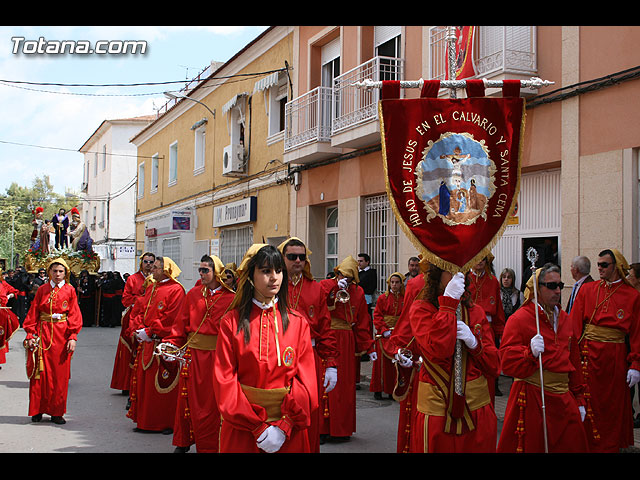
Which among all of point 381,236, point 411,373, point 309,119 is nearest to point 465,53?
point 381,236

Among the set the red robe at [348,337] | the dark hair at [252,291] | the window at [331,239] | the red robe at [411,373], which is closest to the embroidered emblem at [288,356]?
the dark hair at [252,291]

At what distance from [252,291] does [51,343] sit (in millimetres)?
5489

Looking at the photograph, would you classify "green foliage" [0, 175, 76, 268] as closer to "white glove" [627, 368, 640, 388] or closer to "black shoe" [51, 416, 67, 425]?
"black shoe" [51, 416, 67, 425]

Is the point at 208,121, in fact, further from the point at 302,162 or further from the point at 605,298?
the point at 605,298

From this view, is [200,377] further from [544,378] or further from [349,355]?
[544,378]

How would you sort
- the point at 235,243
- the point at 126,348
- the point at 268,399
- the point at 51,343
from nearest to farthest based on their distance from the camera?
the point at 268,399 < the point at 51,343 < the point at 126,348 < the point at 235,243

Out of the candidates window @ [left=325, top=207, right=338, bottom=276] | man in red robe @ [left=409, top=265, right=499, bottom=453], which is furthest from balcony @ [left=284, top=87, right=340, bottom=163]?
man in red robe @ [left=409, top=265, right=499, bottom=453]

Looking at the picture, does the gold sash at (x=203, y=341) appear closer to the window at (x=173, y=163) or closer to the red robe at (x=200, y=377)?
the red robe at (x=200, y=377)

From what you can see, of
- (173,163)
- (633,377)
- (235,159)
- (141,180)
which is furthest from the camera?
(141,180)

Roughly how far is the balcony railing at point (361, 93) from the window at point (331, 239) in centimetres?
264

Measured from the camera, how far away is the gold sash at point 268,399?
394 cm

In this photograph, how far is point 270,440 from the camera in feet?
12.4

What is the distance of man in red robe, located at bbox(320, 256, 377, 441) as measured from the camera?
25.1 ft

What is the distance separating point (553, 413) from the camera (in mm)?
5105
